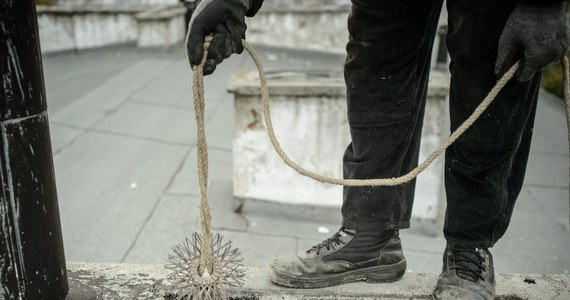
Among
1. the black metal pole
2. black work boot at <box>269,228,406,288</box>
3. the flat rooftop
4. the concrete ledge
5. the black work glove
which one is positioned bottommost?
the flat rooftop

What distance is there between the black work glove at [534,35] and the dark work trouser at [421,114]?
76mm

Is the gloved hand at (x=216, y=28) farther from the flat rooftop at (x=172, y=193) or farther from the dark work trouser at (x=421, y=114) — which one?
the flat rooftop at (x=172, y=193)

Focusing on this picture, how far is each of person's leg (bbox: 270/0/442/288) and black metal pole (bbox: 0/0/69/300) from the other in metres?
0.76

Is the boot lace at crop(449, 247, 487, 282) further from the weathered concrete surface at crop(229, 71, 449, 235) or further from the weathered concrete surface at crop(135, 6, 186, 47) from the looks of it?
the weathered concrete surface at crop(135, 6, 186, 47)

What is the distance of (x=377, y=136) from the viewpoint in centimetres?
164

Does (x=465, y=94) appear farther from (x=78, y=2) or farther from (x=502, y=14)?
(x=78, y=2)

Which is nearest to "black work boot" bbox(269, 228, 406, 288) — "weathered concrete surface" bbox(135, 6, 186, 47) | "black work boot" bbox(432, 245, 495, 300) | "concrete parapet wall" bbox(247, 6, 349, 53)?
"black work boot" bbox(432, 245, 495, 300)

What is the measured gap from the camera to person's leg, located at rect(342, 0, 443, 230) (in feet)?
5.06

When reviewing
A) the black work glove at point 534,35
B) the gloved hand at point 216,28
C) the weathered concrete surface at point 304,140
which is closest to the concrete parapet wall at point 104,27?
the weathered concrete surface at point 304,140

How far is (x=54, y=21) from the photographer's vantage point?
10305mm

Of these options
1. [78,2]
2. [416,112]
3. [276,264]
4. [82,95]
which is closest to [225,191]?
[276,264]

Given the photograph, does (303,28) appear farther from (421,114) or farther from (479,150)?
(479,150)

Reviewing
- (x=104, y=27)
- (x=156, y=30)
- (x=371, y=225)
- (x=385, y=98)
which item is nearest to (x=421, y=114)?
(x=385, y=98)

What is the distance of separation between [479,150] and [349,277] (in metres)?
0.64
